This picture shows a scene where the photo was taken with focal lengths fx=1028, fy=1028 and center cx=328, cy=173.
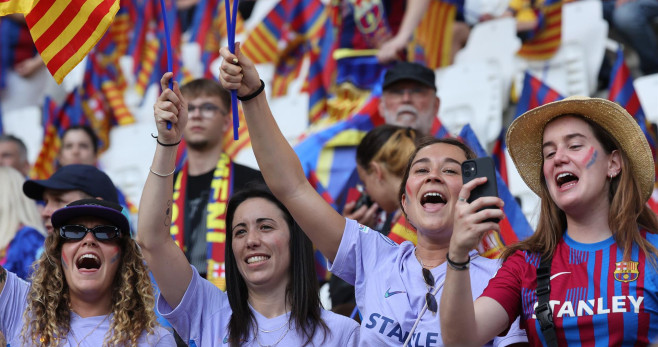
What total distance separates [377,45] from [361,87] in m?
0.29

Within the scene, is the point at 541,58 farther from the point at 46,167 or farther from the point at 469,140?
the point at 46,167

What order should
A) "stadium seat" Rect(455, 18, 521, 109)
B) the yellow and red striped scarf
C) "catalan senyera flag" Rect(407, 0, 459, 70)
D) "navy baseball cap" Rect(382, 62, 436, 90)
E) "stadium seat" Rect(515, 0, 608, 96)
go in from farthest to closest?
"catalan senyera flag" Rect(407, 0, 459, 70) → "stadium seat" Rect(455, 18, 521, 109) → "stadium seat" Rect(515, 0, 608, 96) → "navy baseball cap" Rect(382, 62, 436, 90) → the yellow and red striped scarf

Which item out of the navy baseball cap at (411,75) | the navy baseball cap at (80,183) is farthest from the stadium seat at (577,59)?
the navy baseball cap at (80,183)

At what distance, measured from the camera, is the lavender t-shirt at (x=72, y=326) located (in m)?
3.47

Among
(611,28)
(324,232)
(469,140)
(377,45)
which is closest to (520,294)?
(324,232)

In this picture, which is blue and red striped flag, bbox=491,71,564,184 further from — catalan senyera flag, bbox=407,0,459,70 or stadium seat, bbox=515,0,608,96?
catalan senyera flag, bbox=407,0,459,70

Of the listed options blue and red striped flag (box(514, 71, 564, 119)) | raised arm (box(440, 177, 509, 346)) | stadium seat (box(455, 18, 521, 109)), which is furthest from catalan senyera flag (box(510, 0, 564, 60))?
raised arm (box(440, 177, 509, 346))

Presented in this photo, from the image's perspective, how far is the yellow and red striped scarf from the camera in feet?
14.6

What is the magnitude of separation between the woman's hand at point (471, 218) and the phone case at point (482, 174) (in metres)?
0.01

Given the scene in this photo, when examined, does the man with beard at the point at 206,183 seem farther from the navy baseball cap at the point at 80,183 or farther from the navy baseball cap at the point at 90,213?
the navy baseball cap at the point at 90,213

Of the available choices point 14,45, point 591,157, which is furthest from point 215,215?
point 14,45

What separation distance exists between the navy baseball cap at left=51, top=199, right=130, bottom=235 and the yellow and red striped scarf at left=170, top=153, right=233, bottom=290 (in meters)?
0.83

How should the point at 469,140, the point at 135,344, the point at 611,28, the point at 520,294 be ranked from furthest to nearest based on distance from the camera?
the point at 611,28
the point at 469,140
the point at 135,344
the point at 520,294

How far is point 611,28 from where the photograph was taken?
6738mm
